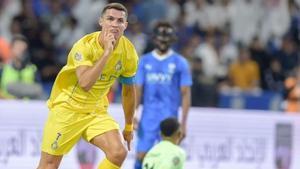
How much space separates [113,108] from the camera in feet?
48.9

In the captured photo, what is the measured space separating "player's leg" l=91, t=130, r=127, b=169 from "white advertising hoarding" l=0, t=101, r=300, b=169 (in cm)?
460

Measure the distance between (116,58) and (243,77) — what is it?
1006 centimetres

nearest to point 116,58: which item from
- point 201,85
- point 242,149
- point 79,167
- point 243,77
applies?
point 79,167

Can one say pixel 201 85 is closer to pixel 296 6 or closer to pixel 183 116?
pixel 296 6

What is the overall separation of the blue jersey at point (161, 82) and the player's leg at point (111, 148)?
3295mm

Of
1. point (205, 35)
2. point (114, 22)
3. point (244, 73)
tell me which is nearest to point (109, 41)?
point (114, 22)

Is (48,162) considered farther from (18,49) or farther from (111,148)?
(18,49)

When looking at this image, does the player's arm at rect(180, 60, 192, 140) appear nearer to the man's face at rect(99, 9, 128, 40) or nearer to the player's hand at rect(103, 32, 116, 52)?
the man's face at rect(99, 9, 128, 40)

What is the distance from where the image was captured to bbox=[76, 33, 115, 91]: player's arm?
916 centimetres

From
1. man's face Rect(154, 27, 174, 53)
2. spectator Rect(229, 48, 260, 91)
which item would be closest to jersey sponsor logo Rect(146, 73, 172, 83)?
man's face Rect(154, 27, 174, 53)

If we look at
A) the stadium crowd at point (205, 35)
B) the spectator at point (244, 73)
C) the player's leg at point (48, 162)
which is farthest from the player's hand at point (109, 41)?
the spectator at point (244, 73)

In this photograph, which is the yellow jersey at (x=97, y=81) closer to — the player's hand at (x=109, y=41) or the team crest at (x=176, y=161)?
the player's hand at (x=109, y=41)

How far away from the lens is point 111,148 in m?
9.66

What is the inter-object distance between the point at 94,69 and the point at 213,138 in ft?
21.3
